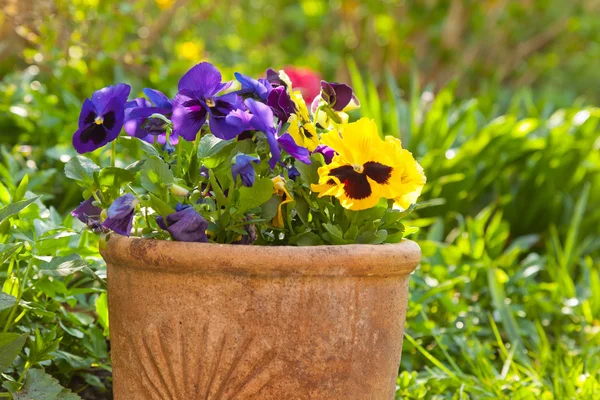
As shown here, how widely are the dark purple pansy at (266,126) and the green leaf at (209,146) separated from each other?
0.07 m

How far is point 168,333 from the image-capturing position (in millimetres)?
1276

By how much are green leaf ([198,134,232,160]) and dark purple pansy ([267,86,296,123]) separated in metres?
0.11

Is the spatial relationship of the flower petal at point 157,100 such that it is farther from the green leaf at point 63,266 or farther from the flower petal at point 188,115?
the green leaf at point 63,266

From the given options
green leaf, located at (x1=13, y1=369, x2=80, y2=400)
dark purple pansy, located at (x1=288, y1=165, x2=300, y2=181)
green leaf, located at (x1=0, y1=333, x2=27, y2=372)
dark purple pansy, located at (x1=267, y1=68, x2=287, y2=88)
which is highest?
dark purple pansy, located at (x1=267, y1=68, x2=287, y2=88)

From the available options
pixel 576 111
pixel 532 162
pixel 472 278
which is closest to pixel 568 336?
pixel 472 278

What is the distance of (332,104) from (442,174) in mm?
1685

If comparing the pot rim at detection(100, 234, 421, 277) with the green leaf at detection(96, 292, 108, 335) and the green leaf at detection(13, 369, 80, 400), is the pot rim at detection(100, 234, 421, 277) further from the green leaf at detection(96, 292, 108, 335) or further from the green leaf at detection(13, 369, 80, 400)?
the green leaf at detection(96, 292, 108, 335)

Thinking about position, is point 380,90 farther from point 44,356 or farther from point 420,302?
point 44,356

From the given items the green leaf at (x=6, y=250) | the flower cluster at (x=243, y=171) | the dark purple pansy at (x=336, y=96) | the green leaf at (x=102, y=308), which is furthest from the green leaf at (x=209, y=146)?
the green leaf at (x=102, y=308)

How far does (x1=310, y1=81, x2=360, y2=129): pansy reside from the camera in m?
1.44

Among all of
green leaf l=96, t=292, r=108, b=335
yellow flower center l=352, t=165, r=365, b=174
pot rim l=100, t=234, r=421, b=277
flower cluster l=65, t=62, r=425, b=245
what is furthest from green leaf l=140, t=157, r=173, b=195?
green leaf l=96, t=292, r=108, b=335

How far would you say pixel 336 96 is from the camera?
58.4 inches

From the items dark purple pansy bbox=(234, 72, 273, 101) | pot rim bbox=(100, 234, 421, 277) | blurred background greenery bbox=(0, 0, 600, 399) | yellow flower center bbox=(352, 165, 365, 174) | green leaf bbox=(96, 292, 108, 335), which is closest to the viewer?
pot rim bbox=(100, 234, 421, 277)

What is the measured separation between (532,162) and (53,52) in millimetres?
2042
